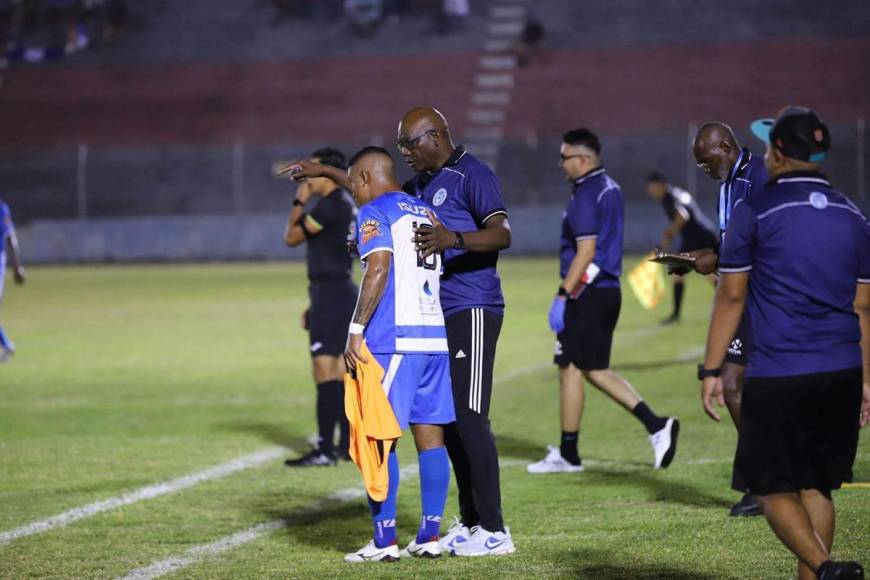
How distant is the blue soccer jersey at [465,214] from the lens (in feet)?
23.1

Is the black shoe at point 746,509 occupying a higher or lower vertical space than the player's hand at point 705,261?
lower

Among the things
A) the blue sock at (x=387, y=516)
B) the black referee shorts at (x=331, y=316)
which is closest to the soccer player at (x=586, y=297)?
the black referee shorts at (x=331, y=316)

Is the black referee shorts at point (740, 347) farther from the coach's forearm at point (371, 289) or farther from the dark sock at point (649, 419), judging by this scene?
the coach's forearm at point (371, 289)

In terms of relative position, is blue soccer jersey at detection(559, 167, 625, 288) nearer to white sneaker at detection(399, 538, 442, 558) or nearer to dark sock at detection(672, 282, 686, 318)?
white sneaker at detection(399, 538, 442, 558)

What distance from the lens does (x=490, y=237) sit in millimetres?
6883

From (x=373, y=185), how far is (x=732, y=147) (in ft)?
6.46

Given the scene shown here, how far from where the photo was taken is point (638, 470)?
372 inches

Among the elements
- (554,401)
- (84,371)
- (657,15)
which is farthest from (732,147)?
(657,15)

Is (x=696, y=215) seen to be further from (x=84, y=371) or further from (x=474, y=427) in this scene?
(x=474, y=427)

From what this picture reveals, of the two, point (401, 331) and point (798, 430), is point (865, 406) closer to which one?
point (798, 430)

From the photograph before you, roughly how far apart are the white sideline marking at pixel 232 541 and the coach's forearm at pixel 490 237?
6.44 ft

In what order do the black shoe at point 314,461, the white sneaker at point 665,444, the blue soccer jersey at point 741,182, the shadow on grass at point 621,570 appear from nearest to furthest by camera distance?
the shadow on grass at point 621,570 < the blue soccer jersey at point 741,182 < the white sneaker at point 665,444 < the black shoe at point 314,461

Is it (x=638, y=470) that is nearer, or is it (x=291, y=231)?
(x=638, y=470)

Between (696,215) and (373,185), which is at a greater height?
(373,185)
